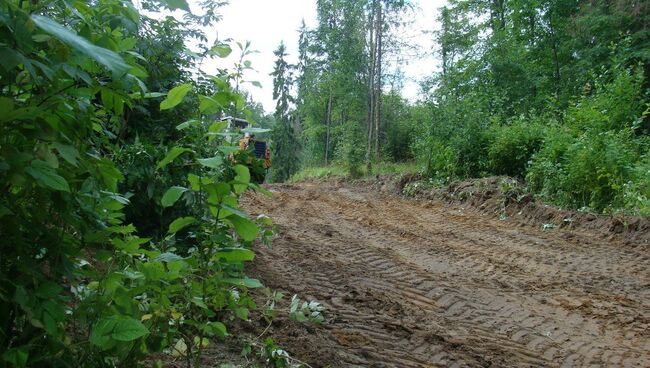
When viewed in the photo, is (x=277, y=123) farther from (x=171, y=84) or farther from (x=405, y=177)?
(x=171, y=84)

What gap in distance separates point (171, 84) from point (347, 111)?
31595mm

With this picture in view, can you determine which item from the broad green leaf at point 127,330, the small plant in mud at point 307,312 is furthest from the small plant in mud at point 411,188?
the broad green leaf at point 127,330

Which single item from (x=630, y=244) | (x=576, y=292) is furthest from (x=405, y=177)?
(x=576, y=292)

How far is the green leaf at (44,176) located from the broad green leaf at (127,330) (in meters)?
0.47

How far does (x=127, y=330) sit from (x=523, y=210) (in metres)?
9.40

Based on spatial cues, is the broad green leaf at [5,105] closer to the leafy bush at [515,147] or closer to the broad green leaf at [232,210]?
the broad green leaf at [232,210]

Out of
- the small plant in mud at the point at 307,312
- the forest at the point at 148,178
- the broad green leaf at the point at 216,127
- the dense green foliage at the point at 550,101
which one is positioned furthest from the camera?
the dense green foliage at the point at 550,101

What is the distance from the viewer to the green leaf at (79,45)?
36.8 inches

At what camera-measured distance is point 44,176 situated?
3.74 feet

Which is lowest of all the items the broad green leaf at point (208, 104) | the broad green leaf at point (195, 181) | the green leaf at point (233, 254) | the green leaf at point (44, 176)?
the green leaf at point (233, 254)

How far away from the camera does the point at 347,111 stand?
35719 mm

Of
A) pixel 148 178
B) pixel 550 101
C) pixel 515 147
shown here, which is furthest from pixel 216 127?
pixel 550 101

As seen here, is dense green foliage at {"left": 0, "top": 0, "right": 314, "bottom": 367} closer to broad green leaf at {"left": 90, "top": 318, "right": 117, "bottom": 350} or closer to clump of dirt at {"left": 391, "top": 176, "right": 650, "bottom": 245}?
broad green leaf at {"left": 90, "top": 318, "right": 117, "bottom": 350}

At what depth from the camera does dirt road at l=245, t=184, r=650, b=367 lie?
11.1ft
